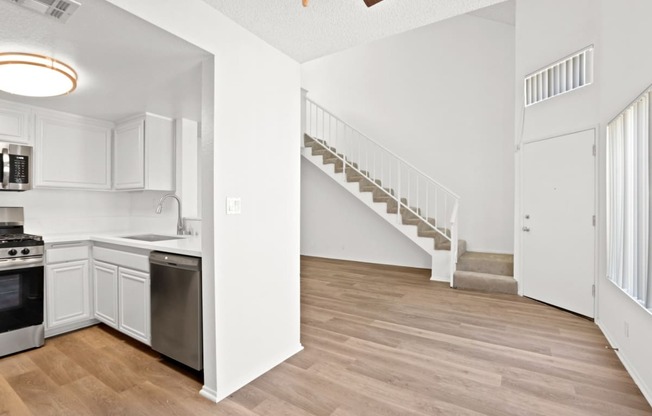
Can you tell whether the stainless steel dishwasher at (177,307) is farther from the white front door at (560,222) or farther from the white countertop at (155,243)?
the white front door at (560,222)

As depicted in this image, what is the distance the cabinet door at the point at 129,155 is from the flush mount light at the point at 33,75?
3.92ft

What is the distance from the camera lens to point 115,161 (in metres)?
3.77

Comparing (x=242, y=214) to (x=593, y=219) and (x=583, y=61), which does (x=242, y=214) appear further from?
(x=583, y=61)

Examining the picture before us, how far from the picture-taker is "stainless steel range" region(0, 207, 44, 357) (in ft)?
8.32

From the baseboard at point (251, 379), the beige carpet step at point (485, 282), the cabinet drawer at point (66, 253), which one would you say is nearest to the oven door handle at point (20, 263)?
the cabinet drawer at point (66, 253)

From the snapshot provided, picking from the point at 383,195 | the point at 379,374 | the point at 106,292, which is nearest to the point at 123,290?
the point at 106,292

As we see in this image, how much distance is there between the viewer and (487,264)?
4.62m

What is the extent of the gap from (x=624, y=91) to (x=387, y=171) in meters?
4.06

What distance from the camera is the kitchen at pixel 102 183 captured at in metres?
1.99

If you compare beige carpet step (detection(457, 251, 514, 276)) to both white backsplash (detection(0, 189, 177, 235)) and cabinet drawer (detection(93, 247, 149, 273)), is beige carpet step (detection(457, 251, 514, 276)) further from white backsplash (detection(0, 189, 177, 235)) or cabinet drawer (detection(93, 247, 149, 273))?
cabinet drawer (detection(93, 247, 149, 273))

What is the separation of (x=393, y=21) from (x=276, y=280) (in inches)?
79.0

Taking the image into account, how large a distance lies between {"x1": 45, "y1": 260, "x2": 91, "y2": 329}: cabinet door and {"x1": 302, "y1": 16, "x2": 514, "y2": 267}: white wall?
15.0ft

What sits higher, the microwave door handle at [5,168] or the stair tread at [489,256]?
the microwave door handle at [5,168]

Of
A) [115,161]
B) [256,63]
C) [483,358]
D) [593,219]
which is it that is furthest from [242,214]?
[593,219]
